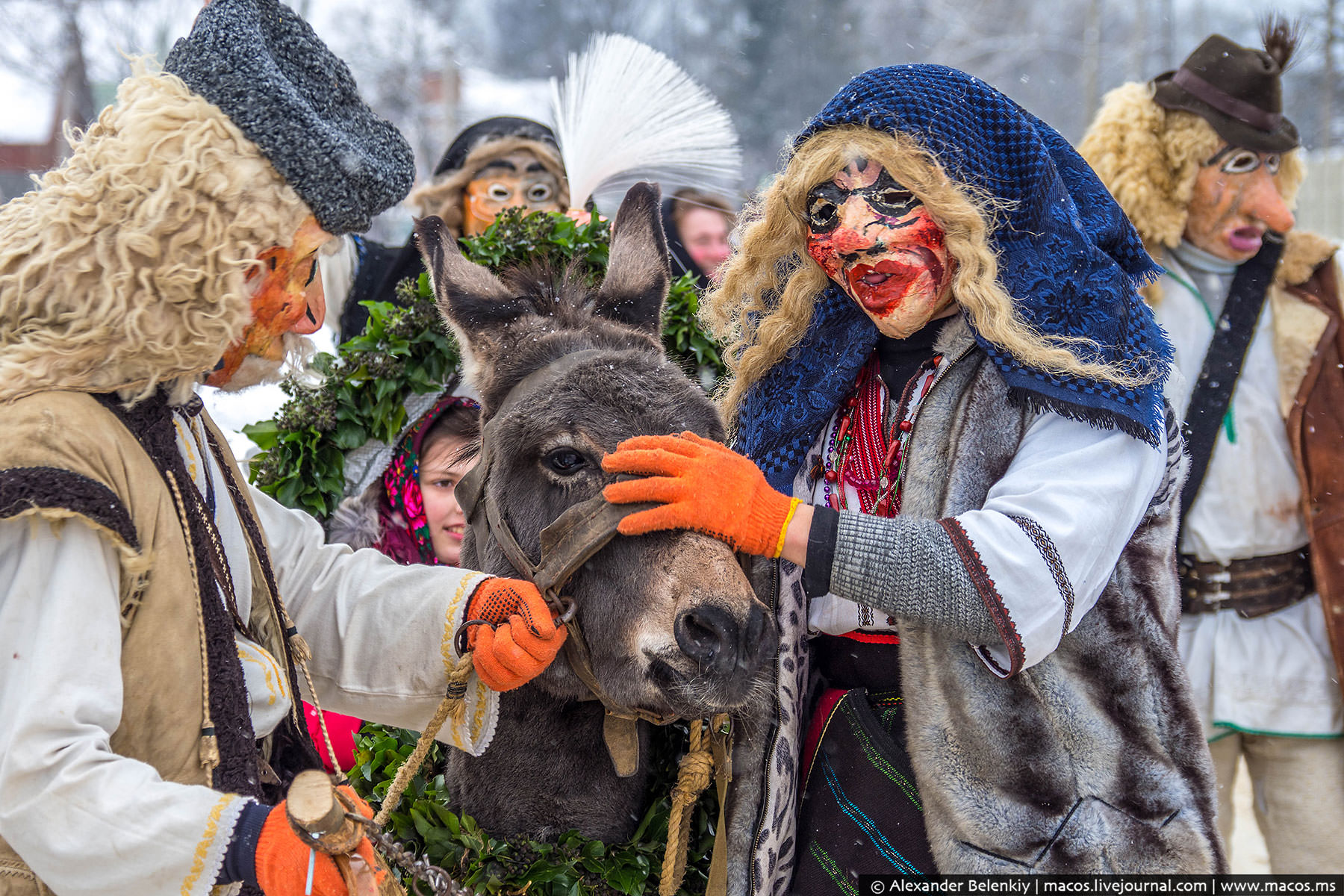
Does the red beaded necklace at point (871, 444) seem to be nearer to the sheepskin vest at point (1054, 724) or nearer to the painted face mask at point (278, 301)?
the sheepskin vest at point (1054, 724)

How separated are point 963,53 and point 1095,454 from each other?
78.8 ft

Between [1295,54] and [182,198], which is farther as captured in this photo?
[1295,54]

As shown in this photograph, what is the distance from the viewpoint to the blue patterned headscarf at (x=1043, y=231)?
1927mm

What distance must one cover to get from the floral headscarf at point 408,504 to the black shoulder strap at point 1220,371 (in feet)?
8.14

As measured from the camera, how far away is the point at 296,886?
142cm

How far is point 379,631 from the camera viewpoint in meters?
2.14

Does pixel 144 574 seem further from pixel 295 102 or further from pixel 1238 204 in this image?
pixel 1238 204

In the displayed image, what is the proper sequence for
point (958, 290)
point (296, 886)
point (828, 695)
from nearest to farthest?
1. point (296, 886)
2. point (958, 290)
3. point (828, 695)

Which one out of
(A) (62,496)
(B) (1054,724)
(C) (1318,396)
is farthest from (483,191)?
(B) (1054,724)

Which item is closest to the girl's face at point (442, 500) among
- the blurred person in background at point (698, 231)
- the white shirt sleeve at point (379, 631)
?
the white shirt sleeve at point (379, 631)

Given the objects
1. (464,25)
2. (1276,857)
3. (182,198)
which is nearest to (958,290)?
(182,198)

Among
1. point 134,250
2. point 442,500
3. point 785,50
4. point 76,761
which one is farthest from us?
point 785,50

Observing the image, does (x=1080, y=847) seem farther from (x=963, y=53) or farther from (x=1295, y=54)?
(x=963, y=53)

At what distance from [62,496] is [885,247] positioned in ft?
4.99
